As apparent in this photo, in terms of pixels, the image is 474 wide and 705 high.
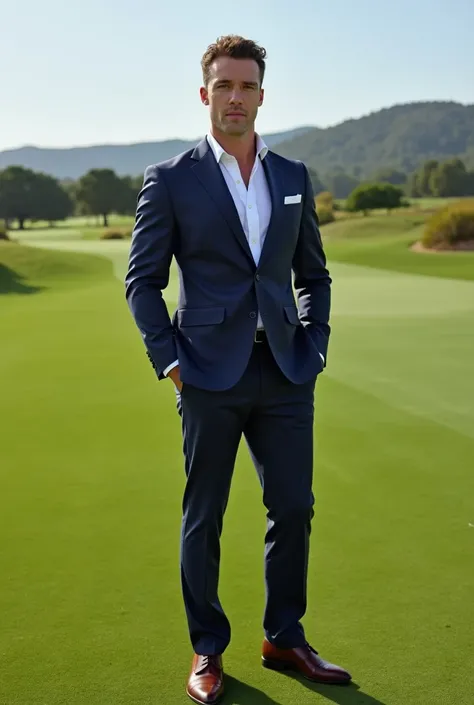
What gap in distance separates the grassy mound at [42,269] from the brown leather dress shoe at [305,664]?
18600 millimetres

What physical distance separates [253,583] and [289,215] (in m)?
1.66

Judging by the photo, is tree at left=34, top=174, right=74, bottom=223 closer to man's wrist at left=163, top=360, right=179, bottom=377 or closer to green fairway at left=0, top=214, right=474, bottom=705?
green fairway at left=0, top=214, right=474, bottom=705

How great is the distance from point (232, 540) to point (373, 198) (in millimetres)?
63768

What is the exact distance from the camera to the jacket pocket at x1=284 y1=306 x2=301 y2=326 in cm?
321

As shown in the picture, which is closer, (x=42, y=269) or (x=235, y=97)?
(x=235, y=97)

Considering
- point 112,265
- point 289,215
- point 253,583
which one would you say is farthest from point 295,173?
point 112,265

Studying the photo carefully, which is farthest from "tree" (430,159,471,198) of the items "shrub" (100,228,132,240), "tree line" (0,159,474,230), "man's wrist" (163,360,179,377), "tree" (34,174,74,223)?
"man's wrist" (163,360,179,377)

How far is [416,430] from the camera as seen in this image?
21.1 feet

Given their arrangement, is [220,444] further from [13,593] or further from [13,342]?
[13,342]

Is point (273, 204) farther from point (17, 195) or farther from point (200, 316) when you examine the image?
point (17, 195)

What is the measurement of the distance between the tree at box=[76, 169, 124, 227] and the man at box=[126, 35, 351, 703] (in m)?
81.6

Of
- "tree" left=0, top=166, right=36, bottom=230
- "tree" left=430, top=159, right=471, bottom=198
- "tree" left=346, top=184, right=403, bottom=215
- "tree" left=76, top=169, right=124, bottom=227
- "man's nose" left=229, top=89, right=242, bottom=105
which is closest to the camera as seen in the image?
"man's nose" left=229, top=89, right=242, bottom=105

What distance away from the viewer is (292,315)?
10.6 ft

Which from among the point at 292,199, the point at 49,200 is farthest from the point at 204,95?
the point at 49,200
